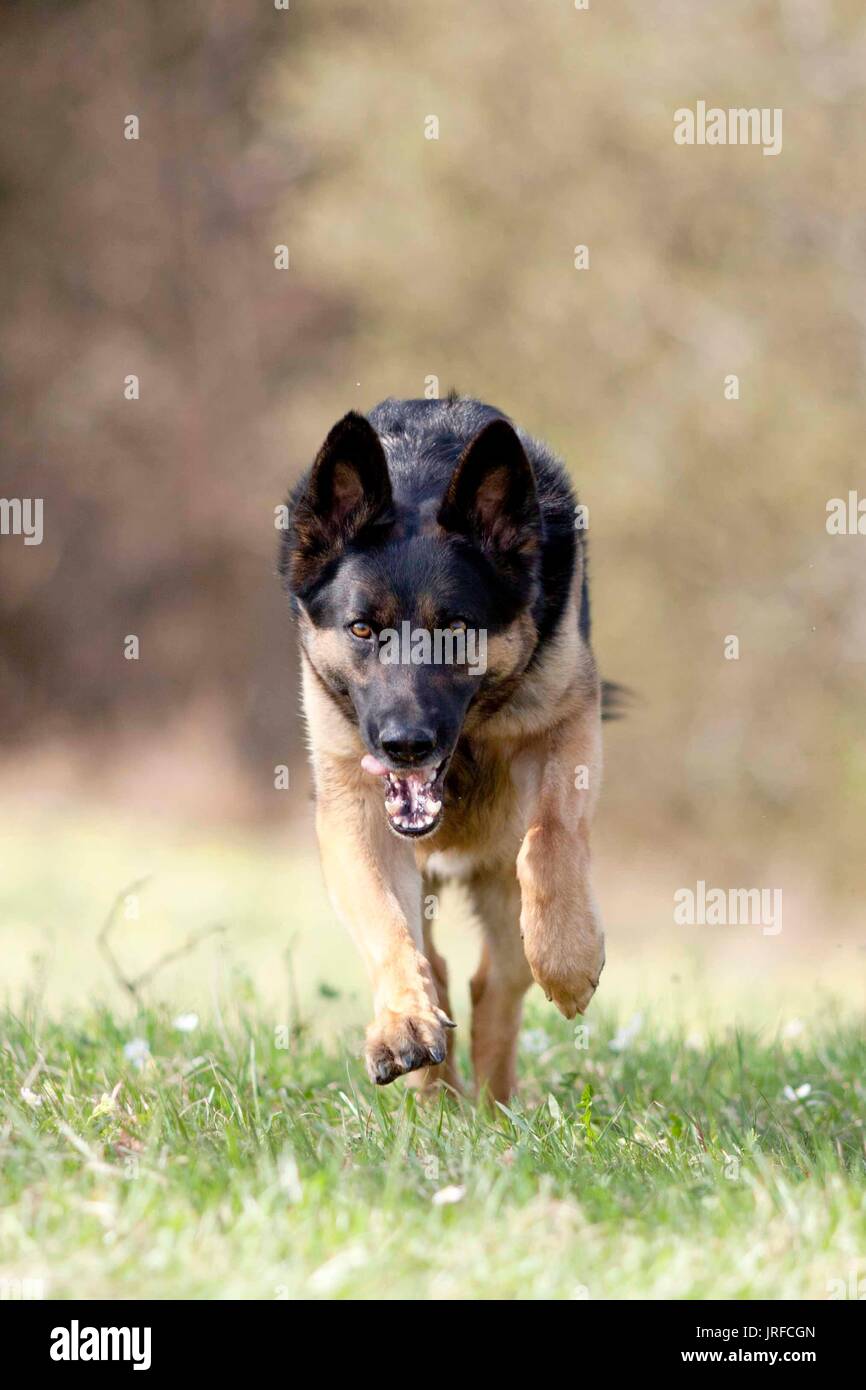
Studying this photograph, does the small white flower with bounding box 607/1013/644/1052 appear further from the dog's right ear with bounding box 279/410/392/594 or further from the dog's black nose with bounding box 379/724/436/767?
the dog's right ear with bounding box 279/410/392/594

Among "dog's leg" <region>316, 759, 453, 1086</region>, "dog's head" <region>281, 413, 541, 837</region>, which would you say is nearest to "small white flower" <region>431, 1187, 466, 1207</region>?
"dog's leg" <region>316, 759, 453, 1086</region>

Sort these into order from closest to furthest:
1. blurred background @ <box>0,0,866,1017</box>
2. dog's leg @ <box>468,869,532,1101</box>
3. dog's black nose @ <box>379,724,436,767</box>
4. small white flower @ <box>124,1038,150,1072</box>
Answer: dog's black nose @ <box>379,724,436,767</box>, small white flower @ <box>124,1038,150,1072</box>, dog's leg @ <box>468,869,532,1101</box>, blurred background @ <box>0,0,866,1017</box>

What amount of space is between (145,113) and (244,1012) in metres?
21.7

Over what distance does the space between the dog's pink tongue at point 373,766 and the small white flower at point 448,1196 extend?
1397 mm

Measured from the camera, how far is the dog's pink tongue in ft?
16.0

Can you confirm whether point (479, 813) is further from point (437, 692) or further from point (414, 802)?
point (437, 692)

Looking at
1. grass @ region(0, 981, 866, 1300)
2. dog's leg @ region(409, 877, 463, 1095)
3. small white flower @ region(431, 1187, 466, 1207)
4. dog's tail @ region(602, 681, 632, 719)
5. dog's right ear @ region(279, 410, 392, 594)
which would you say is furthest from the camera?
dog's tail @ region(602, 681, 632, 719)

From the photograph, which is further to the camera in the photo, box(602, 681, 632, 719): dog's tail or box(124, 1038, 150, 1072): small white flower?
box(602, 681, 632, 719): dog's tail

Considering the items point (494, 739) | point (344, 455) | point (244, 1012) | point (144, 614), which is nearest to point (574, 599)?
point (494, 739)

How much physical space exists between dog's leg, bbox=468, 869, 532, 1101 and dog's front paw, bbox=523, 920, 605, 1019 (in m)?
0.98

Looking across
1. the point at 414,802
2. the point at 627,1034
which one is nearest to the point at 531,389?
the point at 627,1034

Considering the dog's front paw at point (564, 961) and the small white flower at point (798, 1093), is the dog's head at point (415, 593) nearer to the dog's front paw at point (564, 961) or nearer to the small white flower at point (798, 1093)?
the dog's front paw at point (564, 961)

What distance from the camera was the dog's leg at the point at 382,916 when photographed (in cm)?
443

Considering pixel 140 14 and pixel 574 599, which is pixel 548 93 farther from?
pixel 574 599
